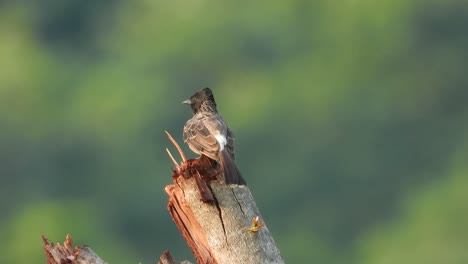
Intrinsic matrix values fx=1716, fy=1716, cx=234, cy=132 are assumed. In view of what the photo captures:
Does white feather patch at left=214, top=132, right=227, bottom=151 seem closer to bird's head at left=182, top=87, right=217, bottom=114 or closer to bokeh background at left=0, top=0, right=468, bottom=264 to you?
bird's head at left=182, top=87, right=217, bottom=114

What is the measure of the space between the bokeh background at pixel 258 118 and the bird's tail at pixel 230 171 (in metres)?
23.5

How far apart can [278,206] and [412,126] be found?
838 cm

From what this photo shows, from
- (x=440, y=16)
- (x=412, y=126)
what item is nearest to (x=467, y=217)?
(x=412, y=126)

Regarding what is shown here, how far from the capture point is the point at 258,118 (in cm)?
4462

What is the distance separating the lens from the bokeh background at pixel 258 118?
39344 mm

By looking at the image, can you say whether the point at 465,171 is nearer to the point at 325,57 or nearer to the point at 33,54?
the point at 325,57

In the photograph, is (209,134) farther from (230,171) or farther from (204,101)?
(230,171)

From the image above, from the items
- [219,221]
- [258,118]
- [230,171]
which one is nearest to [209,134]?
[230,171]

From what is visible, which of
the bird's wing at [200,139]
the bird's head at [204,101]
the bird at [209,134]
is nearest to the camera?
the bird at [209,134]

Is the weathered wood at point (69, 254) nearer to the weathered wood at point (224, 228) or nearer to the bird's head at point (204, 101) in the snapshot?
the weathered wood at point (224, 228)

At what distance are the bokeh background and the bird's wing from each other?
882 inches

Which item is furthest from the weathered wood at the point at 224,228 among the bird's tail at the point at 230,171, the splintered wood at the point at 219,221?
the bird's tail at the point at 230,171

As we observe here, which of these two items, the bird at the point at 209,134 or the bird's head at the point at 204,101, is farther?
the bird's head at the point at 204,101

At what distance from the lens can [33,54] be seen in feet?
169
